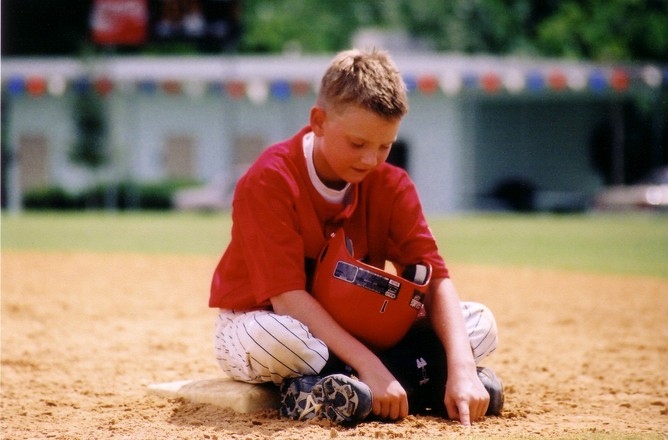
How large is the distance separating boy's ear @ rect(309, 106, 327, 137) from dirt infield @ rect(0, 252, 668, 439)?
0.92m

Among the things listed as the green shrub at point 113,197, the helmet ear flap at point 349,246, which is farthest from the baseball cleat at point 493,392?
the green shrub at point 113,197

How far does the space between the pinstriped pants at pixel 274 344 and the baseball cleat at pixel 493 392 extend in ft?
0.43

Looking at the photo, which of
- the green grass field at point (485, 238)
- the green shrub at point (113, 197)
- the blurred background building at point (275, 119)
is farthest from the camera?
the green shrub at point (113, 197)

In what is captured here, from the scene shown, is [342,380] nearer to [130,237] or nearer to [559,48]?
[130,237]

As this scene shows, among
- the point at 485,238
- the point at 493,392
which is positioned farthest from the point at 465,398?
the point at 485,238

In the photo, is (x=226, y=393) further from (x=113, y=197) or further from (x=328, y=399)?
(x=113, y=197)

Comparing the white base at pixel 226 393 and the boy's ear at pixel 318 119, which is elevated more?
the boy's ear at pixel 318 119

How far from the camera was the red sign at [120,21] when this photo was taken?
73.1ft

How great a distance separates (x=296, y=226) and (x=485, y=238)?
1059 cm

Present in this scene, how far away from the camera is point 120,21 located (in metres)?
23.0

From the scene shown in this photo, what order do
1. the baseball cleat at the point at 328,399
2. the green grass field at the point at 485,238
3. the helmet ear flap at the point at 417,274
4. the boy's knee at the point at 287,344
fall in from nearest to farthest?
the baseball cleat at the point at 328,399 → the boy's knee at the point at 287,344 → the helmet ear flap at the point at 417,274 → the green grass field at the point at 485,238

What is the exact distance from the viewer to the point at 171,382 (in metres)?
3.71

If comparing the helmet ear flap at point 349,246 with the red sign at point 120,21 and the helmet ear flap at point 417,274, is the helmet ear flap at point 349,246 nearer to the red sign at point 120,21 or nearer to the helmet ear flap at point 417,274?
the helmet ear flap at point 417,274

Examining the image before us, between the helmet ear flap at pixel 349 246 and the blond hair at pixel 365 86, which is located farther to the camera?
the helmet ear flap at pixel 349 246
